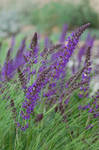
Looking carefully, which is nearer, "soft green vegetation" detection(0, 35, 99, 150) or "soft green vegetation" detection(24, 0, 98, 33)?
"soft green vegetation" detection(0, 35, 99, 150)

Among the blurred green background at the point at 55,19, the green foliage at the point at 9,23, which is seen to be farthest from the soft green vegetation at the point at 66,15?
the green foliage at the point at 9,23

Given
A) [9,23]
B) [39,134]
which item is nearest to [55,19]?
[9,23]

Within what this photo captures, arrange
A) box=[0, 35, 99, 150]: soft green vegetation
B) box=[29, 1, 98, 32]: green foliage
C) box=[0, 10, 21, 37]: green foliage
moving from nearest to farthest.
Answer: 1. box=[0, 35, 99, 150]: soft green vegetation
2. box=[29, 1, 98, 32]: green foliage
3. box=[0, 10, 21, 37]: green foliage

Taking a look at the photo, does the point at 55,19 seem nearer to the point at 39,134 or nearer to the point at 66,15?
the point at 66,15

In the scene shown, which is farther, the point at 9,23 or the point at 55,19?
the point at 9,23

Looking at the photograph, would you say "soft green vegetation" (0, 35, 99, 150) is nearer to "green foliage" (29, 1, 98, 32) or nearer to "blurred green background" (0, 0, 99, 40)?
"blurred green background" (0, 0, 99, 40)

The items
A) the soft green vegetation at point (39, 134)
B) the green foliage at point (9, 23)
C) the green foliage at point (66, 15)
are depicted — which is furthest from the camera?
the green foliage at point (9, 23)

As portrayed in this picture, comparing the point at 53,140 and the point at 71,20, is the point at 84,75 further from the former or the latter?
the point at 71,20

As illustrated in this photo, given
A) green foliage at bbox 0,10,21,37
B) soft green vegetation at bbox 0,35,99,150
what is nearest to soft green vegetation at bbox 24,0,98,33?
green foliage at bbox 0,10,21,37

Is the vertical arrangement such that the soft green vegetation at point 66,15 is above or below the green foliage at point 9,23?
below

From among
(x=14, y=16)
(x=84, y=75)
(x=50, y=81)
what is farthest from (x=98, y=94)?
(x=14, y=16)

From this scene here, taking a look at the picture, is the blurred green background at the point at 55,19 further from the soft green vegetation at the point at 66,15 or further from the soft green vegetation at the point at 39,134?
the soft green vegetation at the point at 39,134
